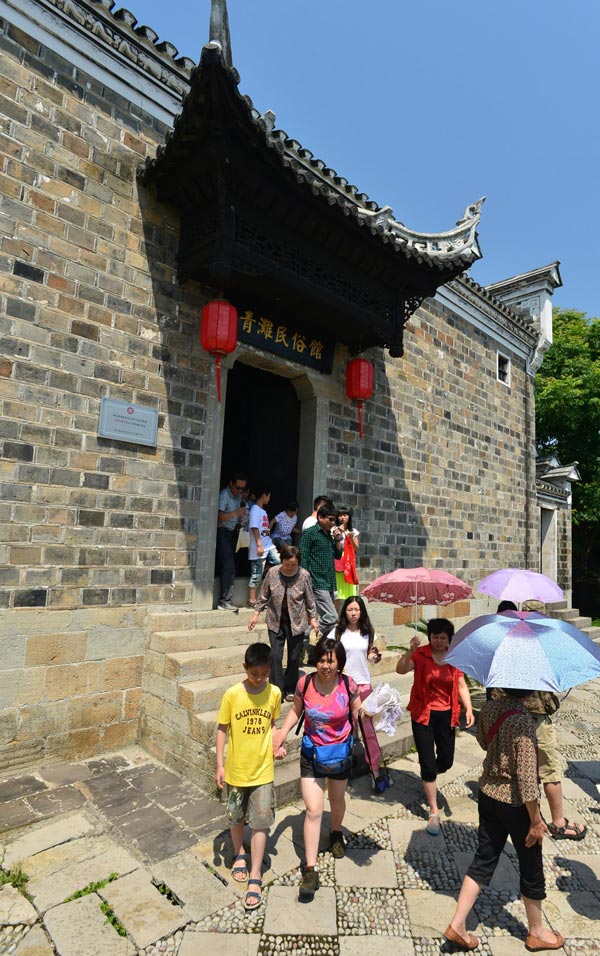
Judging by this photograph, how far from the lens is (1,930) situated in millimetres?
2609

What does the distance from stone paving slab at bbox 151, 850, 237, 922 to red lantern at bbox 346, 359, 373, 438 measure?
18.2 ft

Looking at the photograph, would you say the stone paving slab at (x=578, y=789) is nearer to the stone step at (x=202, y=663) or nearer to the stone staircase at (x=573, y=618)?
the stone step at (x=202, y=663)

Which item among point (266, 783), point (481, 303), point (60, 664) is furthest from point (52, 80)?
point (481, 303)

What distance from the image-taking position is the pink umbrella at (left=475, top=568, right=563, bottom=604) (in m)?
3.98

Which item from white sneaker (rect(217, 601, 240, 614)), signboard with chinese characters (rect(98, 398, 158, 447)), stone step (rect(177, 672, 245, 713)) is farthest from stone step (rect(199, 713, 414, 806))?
signboard with chinese characters (rect(98, 398, 158, 447))

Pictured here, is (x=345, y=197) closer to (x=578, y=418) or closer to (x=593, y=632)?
(x=593, y=632)

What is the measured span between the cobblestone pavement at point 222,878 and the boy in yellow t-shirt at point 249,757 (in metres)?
0.30

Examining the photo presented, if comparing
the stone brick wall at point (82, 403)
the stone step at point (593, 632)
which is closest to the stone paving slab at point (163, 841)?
the stone brick wall at point (82, 403)

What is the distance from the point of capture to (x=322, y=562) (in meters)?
5.27

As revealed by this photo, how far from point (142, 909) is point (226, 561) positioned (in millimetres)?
3408

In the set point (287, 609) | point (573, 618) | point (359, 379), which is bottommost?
point (573, 618)

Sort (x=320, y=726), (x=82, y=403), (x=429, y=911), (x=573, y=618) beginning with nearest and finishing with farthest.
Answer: (x=429, y=911) < (x=320, y=726) < (x=82, y=403) < (x=573, y=618)

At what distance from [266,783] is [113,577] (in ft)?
8.21

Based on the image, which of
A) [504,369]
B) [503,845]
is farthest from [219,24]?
[504,369]
